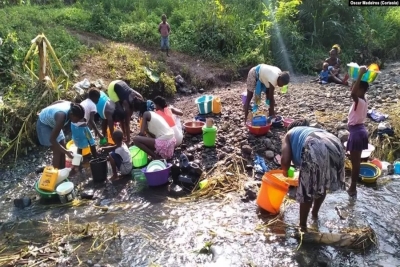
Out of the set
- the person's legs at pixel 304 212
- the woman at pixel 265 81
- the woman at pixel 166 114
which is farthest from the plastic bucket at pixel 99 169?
the person's legs at pixel 304 212

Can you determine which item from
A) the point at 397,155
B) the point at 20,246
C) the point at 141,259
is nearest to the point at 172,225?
the point at 141,259

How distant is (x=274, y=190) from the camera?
5.27 m

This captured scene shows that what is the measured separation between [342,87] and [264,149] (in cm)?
444

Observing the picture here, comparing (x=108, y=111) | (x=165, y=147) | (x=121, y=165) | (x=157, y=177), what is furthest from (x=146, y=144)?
(x=108, y=111)

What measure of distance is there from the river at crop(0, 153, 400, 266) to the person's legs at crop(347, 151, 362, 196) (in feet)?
0.39

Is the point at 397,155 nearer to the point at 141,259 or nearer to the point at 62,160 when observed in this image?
the point at 141,259

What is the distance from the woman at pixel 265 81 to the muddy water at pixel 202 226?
2.45 m

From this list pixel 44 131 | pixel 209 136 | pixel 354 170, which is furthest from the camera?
pixel 209 136

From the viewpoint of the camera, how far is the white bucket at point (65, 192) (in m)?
5.92

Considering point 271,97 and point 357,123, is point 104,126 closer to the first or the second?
point 271,97

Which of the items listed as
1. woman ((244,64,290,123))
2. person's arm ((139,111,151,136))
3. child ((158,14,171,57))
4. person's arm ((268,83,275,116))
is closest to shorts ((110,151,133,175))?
person's arm ((139,111,151,136))

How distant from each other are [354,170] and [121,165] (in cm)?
363

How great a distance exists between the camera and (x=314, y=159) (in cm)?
438

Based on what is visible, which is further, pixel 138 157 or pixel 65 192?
pixel 138 157
